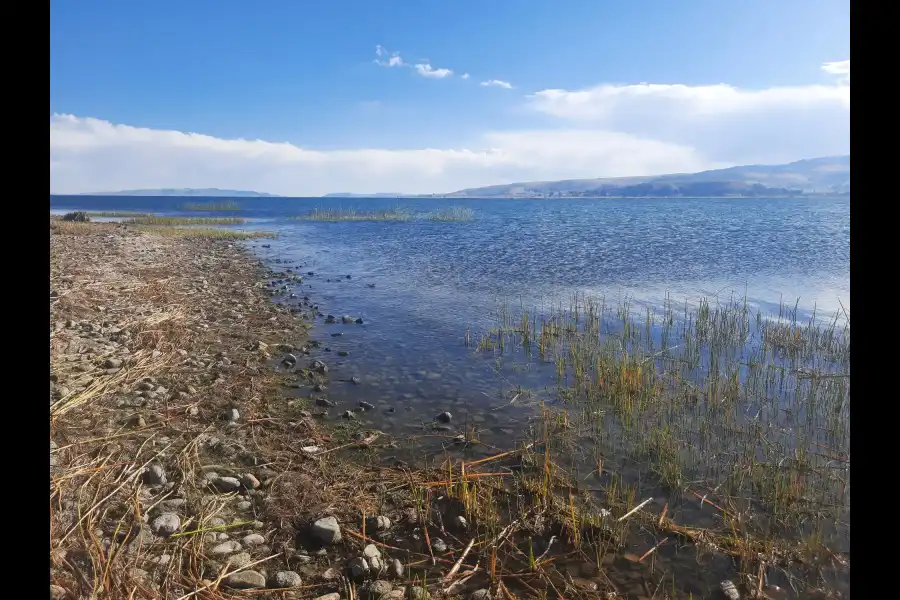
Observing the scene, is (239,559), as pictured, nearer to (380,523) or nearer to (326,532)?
(326,532)

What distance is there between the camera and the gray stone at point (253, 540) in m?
4.80

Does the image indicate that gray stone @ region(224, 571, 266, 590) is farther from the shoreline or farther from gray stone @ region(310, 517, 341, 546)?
gray stone @ region(310, 517, 341, 546)

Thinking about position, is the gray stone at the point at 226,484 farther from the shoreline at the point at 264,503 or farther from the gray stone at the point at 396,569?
the gray stone at the point at 396,569

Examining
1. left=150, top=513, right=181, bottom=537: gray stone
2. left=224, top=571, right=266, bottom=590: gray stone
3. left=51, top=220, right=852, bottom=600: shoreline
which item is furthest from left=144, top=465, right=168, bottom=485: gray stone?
left=224, top=571, right=266, bottom=590: gray stone

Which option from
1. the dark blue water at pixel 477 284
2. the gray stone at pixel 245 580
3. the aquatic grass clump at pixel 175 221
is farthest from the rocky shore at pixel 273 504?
the aquatic grass clump at pixel 175 221

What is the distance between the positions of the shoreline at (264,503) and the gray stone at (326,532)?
24 millimetres

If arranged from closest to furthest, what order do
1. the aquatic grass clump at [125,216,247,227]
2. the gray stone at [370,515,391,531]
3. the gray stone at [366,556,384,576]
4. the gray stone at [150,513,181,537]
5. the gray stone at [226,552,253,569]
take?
1. the gray stone at [226,552,253,569]
2. the gray stone at [366,556,384,576]
3. the gray stone at [150,513,181,537]
4. the gray stone at [370,515,391,531]
5. the aquatic grass clump at [125,216,247,227]

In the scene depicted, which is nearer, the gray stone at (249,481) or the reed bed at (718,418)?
the reed bed at (718,418)

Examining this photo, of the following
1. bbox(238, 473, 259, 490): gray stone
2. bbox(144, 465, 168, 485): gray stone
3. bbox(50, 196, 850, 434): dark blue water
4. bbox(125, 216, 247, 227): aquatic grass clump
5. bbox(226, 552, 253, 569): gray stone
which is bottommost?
bbox(226, 552, 253, 569): gray stone

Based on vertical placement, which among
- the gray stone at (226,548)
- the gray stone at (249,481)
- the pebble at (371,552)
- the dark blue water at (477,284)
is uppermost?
the dark blue water at (477,284)

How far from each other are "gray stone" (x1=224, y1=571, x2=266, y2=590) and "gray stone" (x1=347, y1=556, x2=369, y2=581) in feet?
2.50

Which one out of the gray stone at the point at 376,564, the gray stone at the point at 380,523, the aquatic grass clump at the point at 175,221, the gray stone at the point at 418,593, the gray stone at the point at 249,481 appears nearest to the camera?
the gray stone at the point at 418,593

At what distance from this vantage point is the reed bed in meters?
5.60
